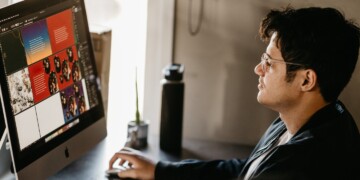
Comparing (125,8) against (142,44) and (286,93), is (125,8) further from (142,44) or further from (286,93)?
(286,93)

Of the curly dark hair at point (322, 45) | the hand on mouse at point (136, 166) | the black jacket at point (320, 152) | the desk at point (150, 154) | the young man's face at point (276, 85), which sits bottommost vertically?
the desk at point (150, 154)

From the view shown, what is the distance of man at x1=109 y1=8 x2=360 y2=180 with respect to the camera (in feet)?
4.74

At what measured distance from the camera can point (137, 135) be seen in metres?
2.11

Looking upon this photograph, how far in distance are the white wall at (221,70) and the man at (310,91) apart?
52cm

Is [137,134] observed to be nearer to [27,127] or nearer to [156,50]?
[156,50]

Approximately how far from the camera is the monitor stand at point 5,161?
1.69m

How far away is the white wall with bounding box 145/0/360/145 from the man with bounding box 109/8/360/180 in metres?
0.52

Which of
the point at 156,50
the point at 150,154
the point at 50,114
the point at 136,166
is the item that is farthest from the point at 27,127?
the point at 156,50

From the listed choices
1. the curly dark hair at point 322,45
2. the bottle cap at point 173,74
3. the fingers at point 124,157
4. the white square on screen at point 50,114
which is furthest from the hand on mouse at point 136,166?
the curly dark hair at point 322,45

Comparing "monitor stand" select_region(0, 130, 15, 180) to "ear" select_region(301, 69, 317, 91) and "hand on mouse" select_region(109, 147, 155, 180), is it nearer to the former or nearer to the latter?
"hand on mouse" select_region(109, 147, 155, 180)

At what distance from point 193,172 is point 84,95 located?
44 centimetres

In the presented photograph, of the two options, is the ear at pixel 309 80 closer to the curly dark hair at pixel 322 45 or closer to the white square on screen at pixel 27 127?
the curly dark hair at pixel 322 45

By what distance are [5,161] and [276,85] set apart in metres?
0.87

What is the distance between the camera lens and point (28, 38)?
151cm
